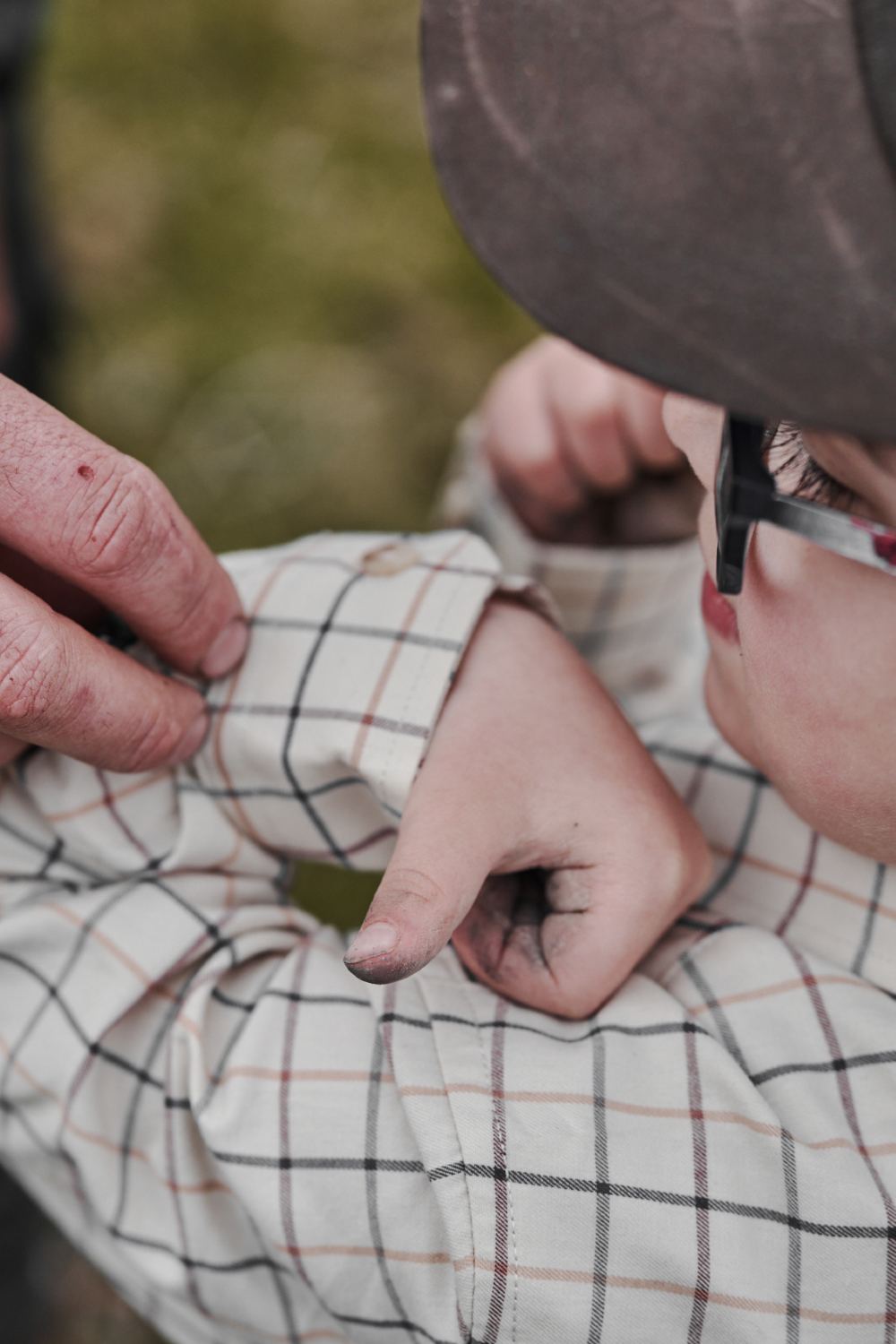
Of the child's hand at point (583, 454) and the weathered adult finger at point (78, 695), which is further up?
the weathered adult finger at point (78, 695)

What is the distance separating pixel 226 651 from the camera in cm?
90

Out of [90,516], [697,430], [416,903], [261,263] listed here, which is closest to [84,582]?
[90,516]

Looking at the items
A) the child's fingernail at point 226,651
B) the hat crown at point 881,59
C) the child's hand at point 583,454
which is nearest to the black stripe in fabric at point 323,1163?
the child's fingernail at point 226,651

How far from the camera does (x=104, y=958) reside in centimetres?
88

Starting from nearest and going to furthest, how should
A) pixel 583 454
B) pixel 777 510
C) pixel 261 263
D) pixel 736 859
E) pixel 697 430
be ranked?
pixel 777 510, pixel 697 430, pixel 736 859, pixel 583 454, pixel 261 263

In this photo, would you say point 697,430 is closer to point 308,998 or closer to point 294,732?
point 294,732

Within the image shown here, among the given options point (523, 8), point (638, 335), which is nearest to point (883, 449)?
point (638, 335)

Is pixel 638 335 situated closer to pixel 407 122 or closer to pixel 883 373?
pixel 883 373

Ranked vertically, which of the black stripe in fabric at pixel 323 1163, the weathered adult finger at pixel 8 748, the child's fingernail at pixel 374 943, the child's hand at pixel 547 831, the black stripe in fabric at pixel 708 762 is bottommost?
the black stripe in fabric at pixel 323 1163

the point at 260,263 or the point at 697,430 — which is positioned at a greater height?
the point at 697,430

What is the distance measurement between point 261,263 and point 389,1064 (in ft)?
5.66

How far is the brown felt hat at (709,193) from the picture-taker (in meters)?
0.51

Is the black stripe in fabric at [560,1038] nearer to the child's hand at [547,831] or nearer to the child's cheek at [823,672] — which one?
the child's hand at [547,831]

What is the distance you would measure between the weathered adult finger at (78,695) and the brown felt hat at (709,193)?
394mm
